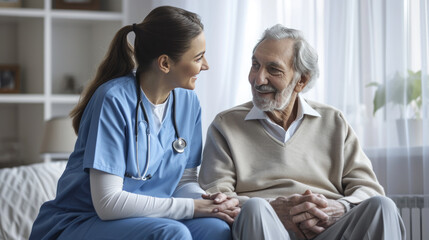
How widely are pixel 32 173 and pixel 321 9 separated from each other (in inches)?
60.5

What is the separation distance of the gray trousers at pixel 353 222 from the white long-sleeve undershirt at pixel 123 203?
0.53 ft

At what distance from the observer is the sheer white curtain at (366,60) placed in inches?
114

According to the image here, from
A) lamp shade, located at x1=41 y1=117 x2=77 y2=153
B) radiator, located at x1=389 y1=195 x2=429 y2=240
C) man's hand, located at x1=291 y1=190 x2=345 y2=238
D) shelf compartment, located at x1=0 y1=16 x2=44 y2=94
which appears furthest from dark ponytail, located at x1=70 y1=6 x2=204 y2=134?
shelf compartment, located at x1=0 y1=16 x2=44 y2=94

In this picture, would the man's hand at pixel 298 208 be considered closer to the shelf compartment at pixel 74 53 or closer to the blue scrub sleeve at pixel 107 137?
the blue scrub sleeve at pixel 107 137

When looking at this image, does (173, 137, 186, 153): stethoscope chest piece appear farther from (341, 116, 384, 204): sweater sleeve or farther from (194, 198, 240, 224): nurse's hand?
(341, 116, 384, 204): sweater sleeve

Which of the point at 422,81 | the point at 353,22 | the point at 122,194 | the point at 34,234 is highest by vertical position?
the point at 353,22

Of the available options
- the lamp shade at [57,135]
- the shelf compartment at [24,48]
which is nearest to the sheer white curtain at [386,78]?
the lamp shade at [57,135]

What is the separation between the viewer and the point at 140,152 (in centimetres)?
195

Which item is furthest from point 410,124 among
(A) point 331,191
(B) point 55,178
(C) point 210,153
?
(B) point 55,178

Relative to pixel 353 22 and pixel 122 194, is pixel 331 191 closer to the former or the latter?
pixel 122 194

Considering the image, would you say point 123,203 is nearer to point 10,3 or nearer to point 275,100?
point 275,100

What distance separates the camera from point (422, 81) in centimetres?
284

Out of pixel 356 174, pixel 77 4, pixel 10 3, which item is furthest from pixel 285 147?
pixel 10 3

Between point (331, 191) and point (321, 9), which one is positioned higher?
point (321, 9)
